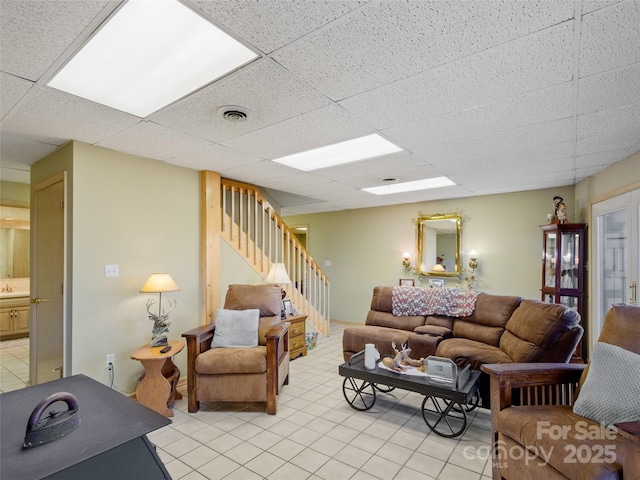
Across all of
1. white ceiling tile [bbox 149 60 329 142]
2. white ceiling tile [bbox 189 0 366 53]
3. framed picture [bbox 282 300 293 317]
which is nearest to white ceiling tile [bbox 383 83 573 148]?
white ceiling tile [bbox 149 60 329 142]

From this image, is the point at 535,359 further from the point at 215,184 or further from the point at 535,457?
the point at 215,184

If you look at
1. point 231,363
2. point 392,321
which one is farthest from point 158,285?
point 392,321

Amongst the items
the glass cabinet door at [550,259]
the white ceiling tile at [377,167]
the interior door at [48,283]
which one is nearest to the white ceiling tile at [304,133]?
the white ceiling tile at [377,167]

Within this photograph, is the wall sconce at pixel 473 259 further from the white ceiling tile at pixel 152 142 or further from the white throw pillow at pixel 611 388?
the white ceiling tile at pixel 152 142

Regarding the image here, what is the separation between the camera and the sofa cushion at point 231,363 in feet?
9.25

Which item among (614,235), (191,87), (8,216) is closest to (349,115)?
(191,87)

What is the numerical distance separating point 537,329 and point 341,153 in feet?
7.53

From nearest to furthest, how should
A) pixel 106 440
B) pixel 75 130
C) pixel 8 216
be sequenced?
pixel 106 440, pixel 75 130, pixel 8 216

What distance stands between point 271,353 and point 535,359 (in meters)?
2.15

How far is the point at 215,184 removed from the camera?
3.90 meters

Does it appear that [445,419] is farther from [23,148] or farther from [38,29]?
[23,148]

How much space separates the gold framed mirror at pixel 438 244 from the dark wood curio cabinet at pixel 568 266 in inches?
53.0

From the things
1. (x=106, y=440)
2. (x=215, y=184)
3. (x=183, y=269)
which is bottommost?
(x=106, y=440)

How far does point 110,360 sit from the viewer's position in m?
3.02
